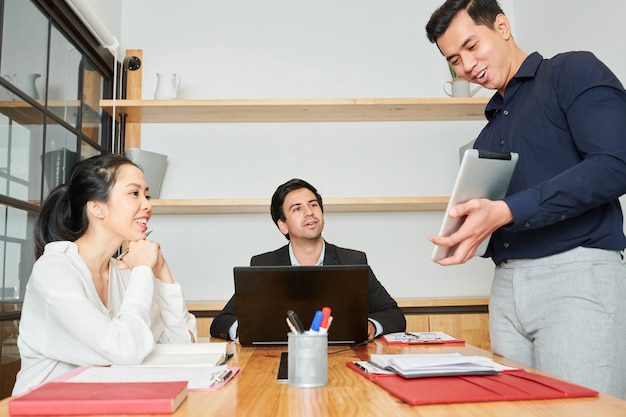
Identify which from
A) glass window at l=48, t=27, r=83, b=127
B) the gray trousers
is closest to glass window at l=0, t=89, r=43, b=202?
glass window at l=48, t=27, r=83, b=127

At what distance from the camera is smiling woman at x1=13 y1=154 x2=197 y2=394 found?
119cm

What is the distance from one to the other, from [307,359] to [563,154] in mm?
809

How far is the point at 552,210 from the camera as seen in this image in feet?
3.90

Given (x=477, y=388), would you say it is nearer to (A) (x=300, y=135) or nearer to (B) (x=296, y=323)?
(B) (x=296, y=323)

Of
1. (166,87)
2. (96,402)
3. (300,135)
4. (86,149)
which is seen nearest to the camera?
(96,402)

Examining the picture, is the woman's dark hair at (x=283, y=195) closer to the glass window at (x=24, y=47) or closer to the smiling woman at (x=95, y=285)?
the smiling woman at (x=95, y=285)

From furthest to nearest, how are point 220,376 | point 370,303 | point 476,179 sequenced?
point 370,303 < point 476,179 < point 220,376

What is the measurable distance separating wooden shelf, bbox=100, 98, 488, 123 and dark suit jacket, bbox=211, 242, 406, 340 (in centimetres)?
81

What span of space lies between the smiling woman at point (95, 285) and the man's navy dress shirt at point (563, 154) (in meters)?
0.85

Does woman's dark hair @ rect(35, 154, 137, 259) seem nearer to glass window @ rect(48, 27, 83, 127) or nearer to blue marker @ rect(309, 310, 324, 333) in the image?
glass window @ rect(48, 27, 83, 127)

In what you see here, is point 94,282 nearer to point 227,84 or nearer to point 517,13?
point 227,84

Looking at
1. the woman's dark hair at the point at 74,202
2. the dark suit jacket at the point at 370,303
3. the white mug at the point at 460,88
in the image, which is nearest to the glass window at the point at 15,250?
the woman's dark hair at the point at 74,202

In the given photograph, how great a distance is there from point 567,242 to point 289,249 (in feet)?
4.29

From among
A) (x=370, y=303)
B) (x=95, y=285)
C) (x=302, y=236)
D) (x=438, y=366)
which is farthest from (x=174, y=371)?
(x=302, y=236)
